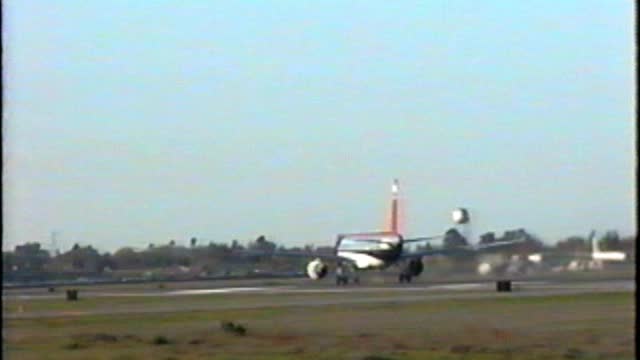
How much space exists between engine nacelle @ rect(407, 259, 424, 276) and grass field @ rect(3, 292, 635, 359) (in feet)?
52.3

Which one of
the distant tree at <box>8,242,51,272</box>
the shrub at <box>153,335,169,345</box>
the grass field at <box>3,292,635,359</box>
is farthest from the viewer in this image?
the shrub at <box>153,335,169,345</box>

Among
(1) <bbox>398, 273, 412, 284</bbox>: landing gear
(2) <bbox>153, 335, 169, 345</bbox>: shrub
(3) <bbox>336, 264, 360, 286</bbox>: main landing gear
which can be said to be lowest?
(2) <bbox>153, 335, 169, 345</bbox>: shrub

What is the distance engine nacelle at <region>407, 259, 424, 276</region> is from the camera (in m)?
61.4

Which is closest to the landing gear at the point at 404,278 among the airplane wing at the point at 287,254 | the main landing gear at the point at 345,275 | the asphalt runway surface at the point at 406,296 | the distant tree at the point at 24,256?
the asphalt runway surface at the point at 406,296

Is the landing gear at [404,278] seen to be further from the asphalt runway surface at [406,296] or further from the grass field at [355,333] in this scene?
the grass field at [355,333]

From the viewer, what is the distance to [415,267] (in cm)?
6353

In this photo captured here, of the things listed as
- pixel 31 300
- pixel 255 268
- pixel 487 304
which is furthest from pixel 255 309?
pixel 255 268

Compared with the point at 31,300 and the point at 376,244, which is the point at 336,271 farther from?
the point at 31,300

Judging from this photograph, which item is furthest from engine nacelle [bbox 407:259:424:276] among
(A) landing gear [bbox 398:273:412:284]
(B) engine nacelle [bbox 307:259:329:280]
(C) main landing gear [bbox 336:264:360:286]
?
Result: (B) engine nacelle [bbox 307:259:329:280]

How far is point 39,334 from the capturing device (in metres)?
30.7

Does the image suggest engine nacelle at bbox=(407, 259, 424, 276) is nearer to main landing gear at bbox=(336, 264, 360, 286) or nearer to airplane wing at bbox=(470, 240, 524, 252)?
main landing gear at bbox=(336, 264, 360, 286)

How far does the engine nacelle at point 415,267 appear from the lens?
201ft

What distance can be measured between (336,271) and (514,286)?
23562 mm

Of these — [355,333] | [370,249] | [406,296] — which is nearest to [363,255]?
[370,249]
